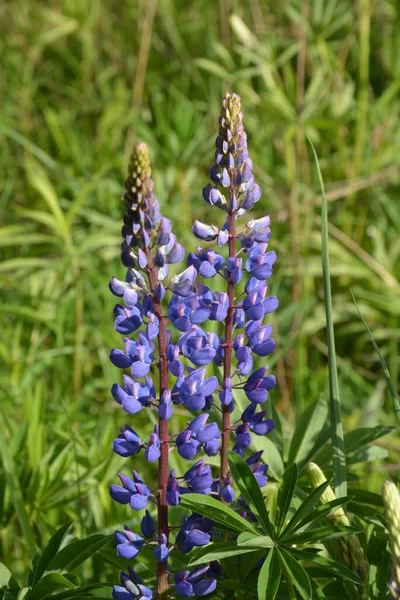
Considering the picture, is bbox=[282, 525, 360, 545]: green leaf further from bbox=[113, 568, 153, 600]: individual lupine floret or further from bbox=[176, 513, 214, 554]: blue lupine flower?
bbox=[113, 568, 153, 600]: individual lupine floret

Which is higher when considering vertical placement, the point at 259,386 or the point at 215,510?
the point at 259,386

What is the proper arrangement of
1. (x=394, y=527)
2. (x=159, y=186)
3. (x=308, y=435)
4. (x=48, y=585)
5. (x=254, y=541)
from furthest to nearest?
1. (x=159, y=186)
2. (x=308, y=435)
3. (x=48, y=585)
4. (x=254, y=541)
5. (x=394, y=527)

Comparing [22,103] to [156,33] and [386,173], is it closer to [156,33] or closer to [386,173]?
[156,33]

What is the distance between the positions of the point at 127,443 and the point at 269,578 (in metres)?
0.29

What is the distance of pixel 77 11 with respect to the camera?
4305mm

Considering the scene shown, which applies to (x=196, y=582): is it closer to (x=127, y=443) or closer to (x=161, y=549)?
(x=161, y=549)

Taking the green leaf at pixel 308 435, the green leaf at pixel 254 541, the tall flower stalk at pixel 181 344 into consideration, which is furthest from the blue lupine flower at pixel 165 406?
the green leaf at pixel 308 435

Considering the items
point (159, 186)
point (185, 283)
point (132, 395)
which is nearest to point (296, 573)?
point (132, 395)

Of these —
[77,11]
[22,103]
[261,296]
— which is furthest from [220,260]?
[77,11]

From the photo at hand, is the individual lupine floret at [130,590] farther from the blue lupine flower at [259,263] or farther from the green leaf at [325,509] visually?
the blue lupine flower at [259,263]

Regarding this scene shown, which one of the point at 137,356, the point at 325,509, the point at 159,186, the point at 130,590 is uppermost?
the point at 159,186

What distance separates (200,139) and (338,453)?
7.11ft

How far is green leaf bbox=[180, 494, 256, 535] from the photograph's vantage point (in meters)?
1.23

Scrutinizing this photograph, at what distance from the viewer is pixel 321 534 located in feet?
4.06
